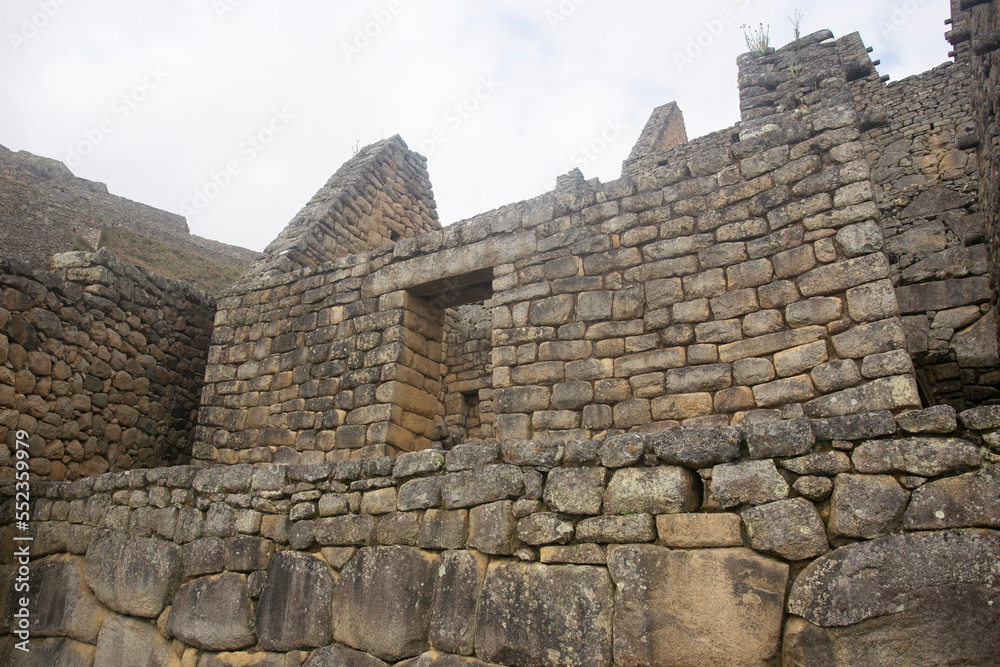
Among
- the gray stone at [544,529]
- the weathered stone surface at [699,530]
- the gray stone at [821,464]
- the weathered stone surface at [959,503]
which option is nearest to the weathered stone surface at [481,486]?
the gray stone at [544,529]

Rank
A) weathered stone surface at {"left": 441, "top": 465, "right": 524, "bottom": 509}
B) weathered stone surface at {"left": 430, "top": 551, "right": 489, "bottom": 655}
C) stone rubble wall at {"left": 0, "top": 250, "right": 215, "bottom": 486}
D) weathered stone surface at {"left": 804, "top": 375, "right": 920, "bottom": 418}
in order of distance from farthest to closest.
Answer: stone rubble wall at {"left": 0, "top": 250, "right": 215, "bottom": 486}
weathered stone surface at {"left": 804, "top": 375, "right": 920, "bottom": 418}
weathered stone surface at {"left": 441, "top": 465, "right": 524, "bottom": 509}
weathered stone surface at {"left": 430, "top": 551, "right": 489, "bottom": 655}

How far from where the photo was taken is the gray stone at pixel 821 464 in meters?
2.64

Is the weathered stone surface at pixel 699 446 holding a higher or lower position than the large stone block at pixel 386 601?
higher

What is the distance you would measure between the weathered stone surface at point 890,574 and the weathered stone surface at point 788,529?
2.8 inches

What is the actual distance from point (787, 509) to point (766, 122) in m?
4.15

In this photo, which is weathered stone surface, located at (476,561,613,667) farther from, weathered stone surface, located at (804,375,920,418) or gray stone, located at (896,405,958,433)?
weathered stone surface, located at (804,375,920,418)

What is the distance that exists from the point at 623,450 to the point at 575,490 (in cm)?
32

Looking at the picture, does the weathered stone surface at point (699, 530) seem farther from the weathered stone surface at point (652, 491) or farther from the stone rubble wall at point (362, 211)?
the stone rubble wall at point (362, 211)

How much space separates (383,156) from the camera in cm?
1055

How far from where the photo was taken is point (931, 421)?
8.34ft

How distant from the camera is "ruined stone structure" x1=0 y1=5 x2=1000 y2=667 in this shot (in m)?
2.57

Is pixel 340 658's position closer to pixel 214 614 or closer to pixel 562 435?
pixel 214 614

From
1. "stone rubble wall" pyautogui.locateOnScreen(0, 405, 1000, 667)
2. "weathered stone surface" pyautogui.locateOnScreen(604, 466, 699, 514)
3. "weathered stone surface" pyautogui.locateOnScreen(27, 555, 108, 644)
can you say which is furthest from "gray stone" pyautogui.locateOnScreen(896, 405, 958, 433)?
"weathered stone surface" pyautogui.locateOnScreen(27, 555, 108, 644)

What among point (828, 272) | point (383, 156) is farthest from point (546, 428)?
point (383, 156)
